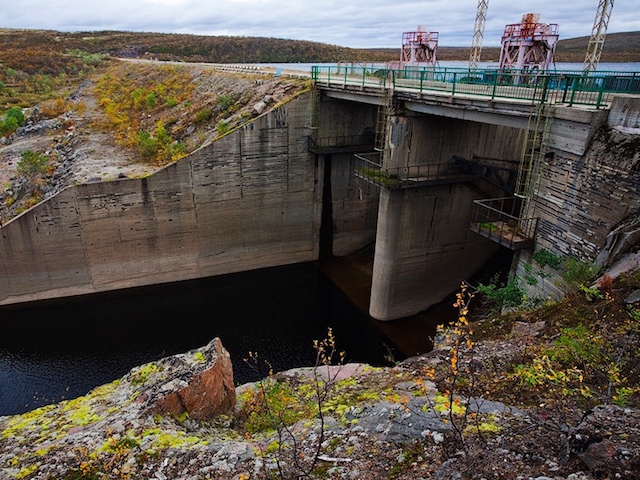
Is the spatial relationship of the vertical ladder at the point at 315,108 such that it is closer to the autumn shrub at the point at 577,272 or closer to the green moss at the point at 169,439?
the autumn shrub at the point at 577,272

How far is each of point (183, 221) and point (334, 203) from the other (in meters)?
8.72

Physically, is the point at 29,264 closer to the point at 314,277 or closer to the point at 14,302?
the point at 14,302

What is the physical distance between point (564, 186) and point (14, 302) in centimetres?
2407

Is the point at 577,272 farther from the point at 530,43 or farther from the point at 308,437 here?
the point at 530,43

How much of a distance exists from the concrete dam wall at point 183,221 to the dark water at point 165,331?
113 centimetres

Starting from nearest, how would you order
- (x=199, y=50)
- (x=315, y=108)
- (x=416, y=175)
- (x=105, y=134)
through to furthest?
1. (x=416, y=175)
2. (x=315, y=108)
3. (x=105, y=134)
4. (x=199, y=50)

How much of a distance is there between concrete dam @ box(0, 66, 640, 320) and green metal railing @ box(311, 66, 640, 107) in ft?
0.61

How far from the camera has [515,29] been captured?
27500 millimetres

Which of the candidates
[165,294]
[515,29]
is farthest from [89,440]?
[515,29]

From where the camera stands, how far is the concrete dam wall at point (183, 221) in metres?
21.4

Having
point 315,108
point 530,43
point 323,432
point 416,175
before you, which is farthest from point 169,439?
point 530,43

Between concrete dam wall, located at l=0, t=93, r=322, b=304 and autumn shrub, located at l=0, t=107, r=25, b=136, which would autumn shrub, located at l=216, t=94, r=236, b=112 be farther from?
autumn shrub, located at l=0, t=107, r=25, b=136

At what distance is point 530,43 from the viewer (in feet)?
88.1

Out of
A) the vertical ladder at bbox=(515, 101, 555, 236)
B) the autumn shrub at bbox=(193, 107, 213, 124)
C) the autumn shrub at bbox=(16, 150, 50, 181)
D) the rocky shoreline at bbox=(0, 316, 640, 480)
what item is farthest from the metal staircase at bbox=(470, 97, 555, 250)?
the autumn shrub at bbox=(16, 150, 50, 181)
